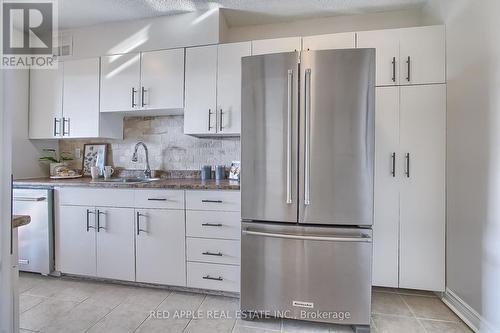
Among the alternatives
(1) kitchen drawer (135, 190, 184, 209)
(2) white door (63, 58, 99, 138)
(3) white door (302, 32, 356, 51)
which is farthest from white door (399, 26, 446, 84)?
(2) white door (63, 58, 99, 138)

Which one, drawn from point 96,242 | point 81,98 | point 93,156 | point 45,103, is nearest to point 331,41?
point 81,98

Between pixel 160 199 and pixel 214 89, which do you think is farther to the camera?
pixel 214 89

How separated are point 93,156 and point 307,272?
9.27 ft

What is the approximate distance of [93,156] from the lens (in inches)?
121

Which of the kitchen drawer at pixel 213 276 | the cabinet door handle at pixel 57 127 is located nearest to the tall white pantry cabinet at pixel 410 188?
the kitchen drawer at pixel 213 276

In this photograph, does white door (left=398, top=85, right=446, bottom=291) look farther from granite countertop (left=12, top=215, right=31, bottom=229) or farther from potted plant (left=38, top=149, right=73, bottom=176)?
potted plant (left=38, top=149, right=73, bottom=176)

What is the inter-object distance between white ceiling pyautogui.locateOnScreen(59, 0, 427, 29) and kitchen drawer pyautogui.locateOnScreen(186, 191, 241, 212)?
5.78 feet

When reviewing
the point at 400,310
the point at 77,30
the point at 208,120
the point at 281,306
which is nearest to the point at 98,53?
the point at 77,30

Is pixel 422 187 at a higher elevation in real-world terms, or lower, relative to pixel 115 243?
higher

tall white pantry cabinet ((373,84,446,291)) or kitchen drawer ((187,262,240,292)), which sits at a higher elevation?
tall white pantry cabinet ((373,84,446,291))

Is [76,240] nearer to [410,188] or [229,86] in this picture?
[229,86]

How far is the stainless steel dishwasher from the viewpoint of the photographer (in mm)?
2396

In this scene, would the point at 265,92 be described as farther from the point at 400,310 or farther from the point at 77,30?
the point at 77,30

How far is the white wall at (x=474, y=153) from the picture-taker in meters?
1.55
